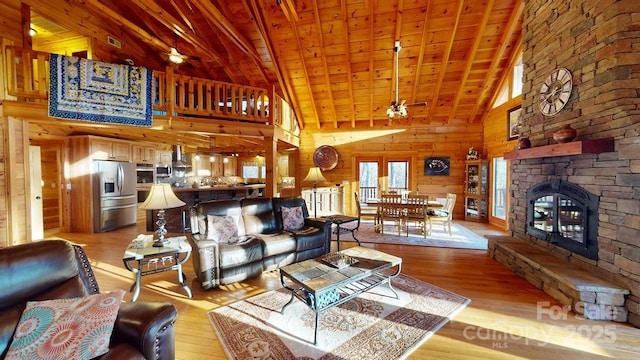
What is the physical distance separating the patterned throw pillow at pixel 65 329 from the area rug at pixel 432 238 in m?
4.36

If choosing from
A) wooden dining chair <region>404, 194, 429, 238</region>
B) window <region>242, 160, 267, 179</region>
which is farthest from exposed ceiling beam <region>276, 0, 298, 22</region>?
window <region>242, 160, 267, 179</region>

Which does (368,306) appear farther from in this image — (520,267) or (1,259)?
(1,259)

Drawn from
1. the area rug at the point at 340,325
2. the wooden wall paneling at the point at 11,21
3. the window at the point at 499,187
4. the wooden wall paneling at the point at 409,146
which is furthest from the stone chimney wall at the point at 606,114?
the wooden wall paneling at the point at 11,21

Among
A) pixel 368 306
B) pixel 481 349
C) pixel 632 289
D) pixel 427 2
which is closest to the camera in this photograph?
pixel 481 349

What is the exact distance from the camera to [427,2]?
16.3ft

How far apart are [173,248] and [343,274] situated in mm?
2010

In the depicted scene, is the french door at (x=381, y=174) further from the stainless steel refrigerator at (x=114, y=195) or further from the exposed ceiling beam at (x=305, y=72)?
the stainless steel refrigerator at (x=114, y=195)

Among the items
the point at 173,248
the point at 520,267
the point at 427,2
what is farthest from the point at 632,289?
the point at 427,2

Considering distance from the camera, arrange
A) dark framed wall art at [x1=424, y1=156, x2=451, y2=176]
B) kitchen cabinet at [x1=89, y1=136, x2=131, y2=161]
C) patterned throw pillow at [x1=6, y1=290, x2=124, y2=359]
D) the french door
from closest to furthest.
Result: patterned throw pillow at [x1=6, y1=290, x2=124, y2=359] → kitchen cabinet at [x1=89, y1=136, x2=131, y2=161] → dark framed wall art at [x1=424, y1=156, x2=451, y2=176] → the french door

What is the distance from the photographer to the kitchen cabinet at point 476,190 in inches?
270

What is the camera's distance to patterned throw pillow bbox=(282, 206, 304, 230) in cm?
412

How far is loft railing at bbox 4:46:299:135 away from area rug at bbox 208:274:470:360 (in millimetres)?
3888

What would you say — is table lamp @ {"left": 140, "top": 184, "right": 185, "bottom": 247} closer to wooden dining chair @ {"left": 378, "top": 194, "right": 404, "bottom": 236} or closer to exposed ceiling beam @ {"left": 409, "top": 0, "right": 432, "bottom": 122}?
wooden dining chair @ {"left": 378, "top": 194, "right": 404, "bottom": 236}

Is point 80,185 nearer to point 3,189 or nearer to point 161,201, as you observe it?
point 3,189
